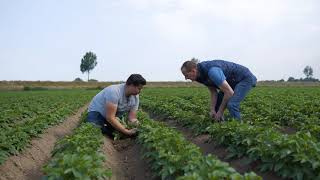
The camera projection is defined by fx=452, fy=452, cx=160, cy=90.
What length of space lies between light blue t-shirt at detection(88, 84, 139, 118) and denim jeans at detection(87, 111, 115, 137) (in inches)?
4.2

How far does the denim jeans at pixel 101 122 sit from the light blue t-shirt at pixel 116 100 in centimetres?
11

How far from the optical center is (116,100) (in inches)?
359

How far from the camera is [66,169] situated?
4.65m

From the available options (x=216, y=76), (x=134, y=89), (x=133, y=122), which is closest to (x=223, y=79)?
(x=216, y=76)

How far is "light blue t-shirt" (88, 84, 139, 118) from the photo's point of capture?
913 cm

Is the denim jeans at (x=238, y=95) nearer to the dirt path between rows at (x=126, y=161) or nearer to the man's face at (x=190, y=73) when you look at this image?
the man's face at (x=190, y=73)

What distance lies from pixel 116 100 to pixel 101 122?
1.05 metres

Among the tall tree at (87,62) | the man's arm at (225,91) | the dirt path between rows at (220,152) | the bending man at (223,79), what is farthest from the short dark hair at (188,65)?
the tall tree at (87,62)

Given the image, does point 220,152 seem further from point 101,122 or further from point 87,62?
point 87,62

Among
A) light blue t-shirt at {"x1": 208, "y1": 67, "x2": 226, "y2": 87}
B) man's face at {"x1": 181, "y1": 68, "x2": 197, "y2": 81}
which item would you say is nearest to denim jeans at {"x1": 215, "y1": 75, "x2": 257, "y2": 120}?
light blue t-shirt at {"x1": 208, "y1": 67, "x2": 226, "y2": 87}

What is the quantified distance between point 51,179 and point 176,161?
148 cm

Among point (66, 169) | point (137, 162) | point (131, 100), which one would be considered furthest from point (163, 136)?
point (131, 100)

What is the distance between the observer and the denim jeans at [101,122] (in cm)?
988

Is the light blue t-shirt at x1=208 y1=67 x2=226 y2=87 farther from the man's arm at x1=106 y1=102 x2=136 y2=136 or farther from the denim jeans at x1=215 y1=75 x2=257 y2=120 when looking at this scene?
the man's arm at x1=106 y1=102 x2=136 y2=136
